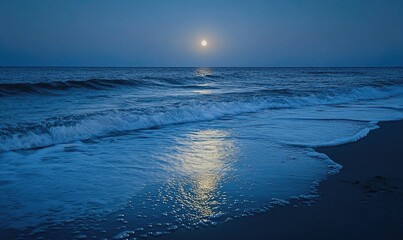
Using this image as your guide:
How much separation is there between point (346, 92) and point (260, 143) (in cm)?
1534

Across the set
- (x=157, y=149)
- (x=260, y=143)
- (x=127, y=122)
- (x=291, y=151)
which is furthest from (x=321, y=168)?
(x=127, y=122)

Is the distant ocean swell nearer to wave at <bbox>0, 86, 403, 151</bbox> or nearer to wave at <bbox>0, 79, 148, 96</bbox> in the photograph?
wave at <bbox>0, 79, 148, 96</bbox>

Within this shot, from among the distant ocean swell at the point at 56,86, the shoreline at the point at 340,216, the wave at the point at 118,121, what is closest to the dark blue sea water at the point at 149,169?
the wave at the point at 118,121

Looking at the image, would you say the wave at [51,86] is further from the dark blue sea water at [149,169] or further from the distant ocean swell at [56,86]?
the dark blue sea water at [149,169]

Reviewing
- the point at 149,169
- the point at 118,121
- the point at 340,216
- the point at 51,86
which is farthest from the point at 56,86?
the point at 340,216

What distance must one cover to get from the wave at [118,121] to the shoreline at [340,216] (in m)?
5.39

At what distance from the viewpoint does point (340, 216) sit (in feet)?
11.0

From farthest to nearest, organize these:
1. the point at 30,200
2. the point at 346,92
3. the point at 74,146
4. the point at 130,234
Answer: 1. the point at 346,92
2. the point at 74,146
3. the point at 30,200
4. the point at 130,234

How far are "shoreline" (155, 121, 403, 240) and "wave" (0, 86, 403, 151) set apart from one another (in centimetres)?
539

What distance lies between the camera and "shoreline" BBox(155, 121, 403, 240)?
2992 mm

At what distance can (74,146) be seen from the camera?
6.84 m

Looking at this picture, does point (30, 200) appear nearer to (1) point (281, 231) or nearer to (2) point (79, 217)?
(2) point (79, 217)

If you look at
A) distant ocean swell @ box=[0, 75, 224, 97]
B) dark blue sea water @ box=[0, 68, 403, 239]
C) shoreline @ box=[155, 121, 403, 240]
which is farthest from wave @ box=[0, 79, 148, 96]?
shoreline @ box=[155, 121, 403, 240]

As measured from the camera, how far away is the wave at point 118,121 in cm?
705
